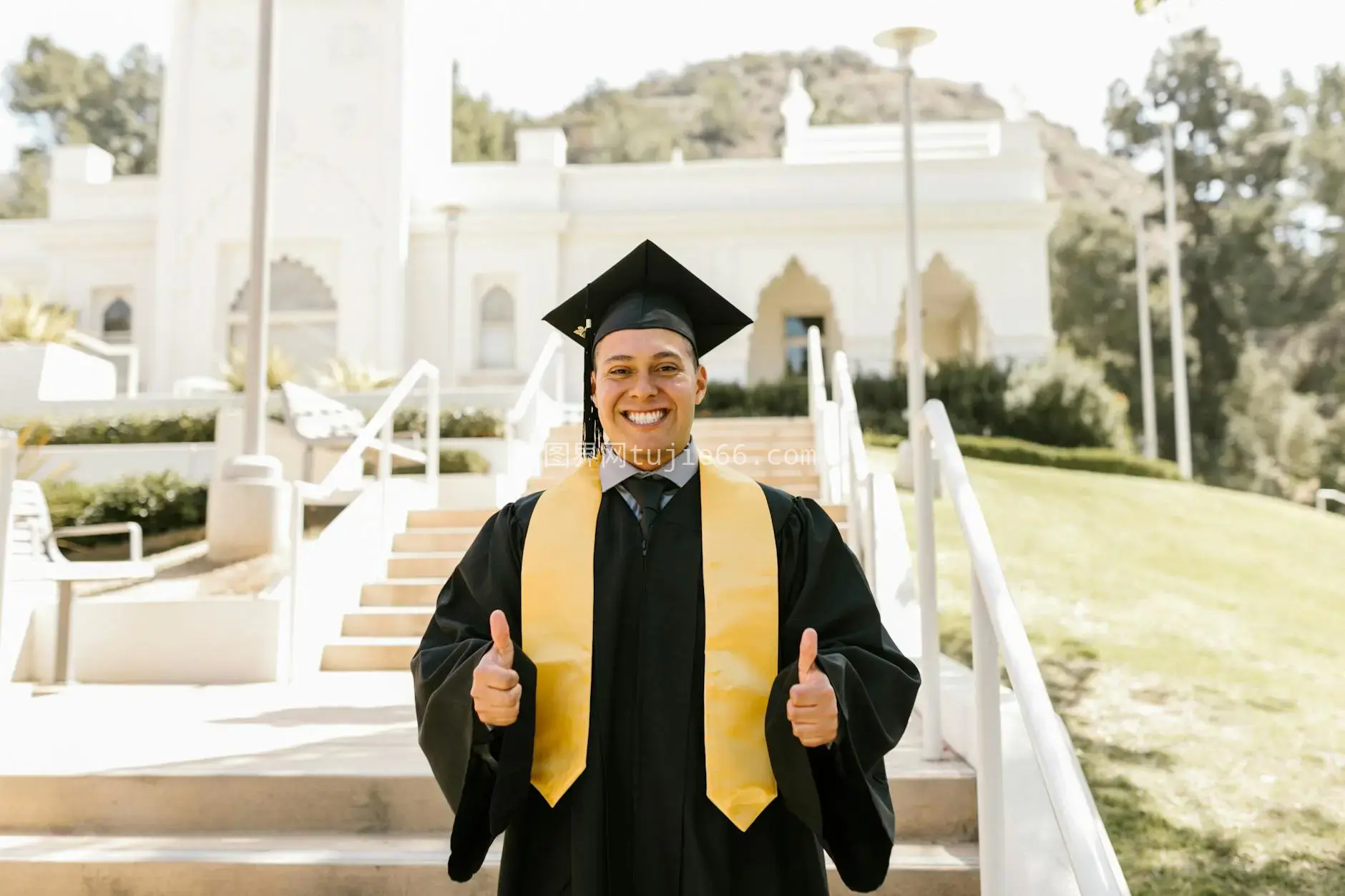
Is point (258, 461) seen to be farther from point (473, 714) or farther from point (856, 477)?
point (473, 714)

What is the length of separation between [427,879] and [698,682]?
1.81 m

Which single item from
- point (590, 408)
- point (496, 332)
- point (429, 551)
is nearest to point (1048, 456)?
point (496, 332)

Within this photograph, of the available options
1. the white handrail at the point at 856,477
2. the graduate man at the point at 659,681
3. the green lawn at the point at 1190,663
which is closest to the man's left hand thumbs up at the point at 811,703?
the graduate man at the point at 659,681

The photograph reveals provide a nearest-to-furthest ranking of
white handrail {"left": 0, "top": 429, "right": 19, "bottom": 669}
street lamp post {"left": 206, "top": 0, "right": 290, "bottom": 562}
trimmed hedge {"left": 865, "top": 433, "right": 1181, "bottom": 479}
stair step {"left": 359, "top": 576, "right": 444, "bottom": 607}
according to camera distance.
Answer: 1. white handrail {"left": 0, "top": 429, "right": 19, "bottom": 669}
2. stair step {"left": 359, "top": 576, "right": 444, "bottom": 607}
3. street lamp post {"left": 206, "top": 0, "right": 290, "bottom": 562}
4. trimmed hedge {"left": 865, "top": 433, "right": 1181, "bottom": 479}

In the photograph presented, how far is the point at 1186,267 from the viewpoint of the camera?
33.9m

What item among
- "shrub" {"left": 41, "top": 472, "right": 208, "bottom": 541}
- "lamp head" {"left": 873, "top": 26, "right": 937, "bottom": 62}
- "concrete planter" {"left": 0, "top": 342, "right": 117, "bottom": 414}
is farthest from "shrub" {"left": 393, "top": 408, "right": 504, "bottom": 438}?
"lamp head" {"left": 873, "top": 26, "right": 937, "bottom": 62}

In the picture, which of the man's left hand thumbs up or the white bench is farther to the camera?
the white bench

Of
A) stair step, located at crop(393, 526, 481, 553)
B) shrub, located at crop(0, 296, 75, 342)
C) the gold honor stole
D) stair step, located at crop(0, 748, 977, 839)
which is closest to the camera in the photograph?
the gold honor stole

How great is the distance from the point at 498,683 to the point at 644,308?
0.84 m

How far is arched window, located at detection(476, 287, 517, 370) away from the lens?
805 inches

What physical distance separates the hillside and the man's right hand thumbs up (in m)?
57.5

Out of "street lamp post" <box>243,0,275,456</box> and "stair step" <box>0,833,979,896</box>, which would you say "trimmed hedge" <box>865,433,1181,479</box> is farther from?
"stair step" <box>0,833,979,896</box>

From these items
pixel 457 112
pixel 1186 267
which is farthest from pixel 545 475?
pixel 457 112

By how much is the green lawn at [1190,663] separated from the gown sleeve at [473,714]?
2848 millimetres
